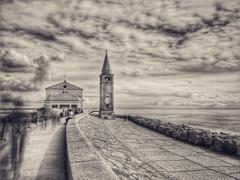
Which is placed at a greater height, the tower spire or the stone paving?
the tower spire

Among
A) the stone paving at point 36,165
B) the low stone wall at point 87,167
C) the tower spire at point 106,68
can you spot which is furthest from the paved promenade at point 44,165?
the tower spire at point 106,68

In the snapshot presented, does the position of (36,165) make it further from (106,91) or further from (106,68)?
(106,68)

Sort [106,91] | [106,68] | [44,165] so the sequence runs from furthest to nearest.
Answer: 1. [106,68]
2. [106,91]
3. [44,165]

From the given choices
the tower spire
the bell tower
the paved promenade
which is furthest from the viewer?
the tower spire

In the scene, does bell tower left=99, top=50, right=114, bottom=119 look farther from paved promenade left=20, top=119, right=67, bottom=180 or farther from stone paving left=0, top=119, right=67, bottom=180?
stone paving left=0, top=119, right=67, bottom=180

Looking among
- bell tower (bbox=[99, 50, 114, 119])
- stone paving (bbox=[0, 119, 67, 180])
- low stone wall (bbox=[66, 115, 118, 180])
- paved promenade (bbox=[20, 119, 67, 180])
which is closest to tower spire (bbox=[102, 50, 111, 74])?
bell tower (bbox=[99, 50, 114, 119])

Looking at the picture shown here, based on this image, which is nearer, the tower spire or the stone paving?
the stone paving

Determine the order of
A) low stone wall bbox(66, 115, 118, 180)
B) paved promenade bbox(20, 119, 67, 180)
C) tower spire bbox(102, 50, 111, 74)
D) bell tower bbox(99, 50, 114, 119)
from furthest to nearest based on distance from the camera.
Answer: tower spire bbox(102, 50, 111, 74), bell tower bbox(99, 50, 114, 119), paved promenade bbox(20, 119, 67, 180), low stone wall bbox(66, 115, 118, 180)

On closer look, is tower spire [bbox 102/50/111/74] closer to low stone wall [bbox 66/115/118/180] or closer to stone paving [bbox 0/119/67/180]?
stone paving [bbox 0/119/67/180]

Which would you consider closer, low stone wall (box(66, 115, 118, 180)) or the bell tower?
low stone wall (box(66, 115, 118, 180))

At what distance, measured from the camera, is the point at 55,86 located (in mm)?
60219

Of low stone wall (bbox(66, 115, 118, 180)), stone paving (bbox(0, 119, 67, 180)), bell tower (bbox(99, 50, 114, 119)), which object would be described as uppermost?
bell tower (bbox(99, 50, 114, 119))

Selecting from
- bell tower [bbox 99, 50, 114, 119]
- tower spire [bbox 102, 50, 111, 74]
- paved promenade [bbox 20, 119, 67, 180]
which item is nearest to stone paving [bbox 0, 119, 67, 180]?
paved promenade [bbox 20, 119, 67, 180]

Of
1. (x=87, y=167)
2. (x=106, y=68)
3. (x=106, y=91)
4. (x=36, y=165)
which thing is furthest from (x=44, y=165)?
(x=106, y=68)
